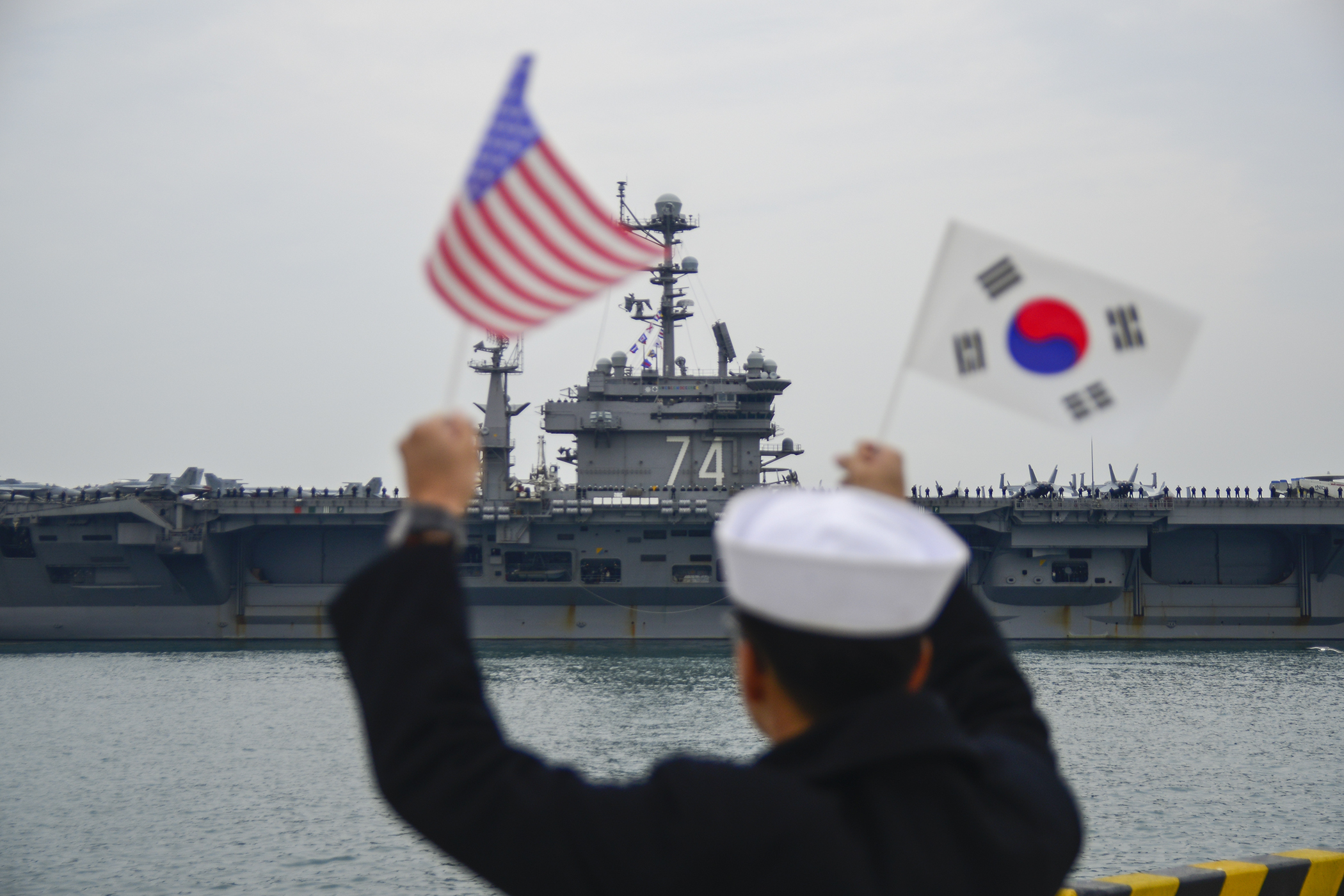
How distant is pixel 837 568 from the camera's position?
1539 mm

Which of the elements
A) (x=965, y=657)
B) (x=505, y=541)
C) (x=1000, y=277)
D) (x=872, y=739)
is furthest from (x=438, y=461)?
(x=505, y=541)

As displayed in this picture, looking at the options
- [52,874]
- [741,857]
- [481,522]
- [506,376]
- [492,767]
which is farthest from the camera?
[506,376]

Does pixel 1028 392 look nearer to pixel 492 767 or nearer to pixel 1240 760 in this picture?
pixel 492 767

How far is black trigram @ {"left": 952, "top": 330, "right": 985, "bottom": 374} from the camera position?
232cm

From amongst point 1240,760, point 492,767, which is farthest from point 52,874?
point 1240,760

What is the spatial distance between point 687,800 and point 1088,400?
Result: 1.26 m

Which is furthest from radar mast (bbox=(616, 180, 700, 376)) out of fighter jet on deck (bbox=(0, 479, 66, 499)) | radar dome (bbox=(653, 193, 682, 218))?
fighter jet on deck (bbox=(0, 479, 66, 499))

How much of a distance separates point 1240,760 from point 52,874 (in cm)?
1602

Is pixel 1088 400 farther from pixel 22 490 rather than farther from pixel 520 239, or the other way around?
pixel 22 490

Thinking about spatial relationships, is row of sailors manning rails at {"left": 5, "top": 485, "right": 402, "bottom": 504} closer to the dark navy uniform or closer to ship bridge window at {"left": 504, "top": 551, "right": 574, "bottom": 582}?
ship bridge window at {"left": 504, "top": 551, "right": 574, "bottom": 582}

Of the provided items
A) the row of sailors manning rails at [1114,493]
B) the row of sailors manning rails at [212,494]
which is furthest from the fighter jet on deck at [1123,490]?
the row of sailors manning rails at [212,494]

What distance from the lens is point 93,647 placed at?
32344mm

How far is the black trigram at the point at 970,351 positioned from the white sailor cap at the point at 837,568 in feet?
2.62

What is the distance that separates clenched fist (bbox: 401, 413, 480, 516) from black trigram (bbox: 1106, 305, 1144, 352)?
1.27 metres
